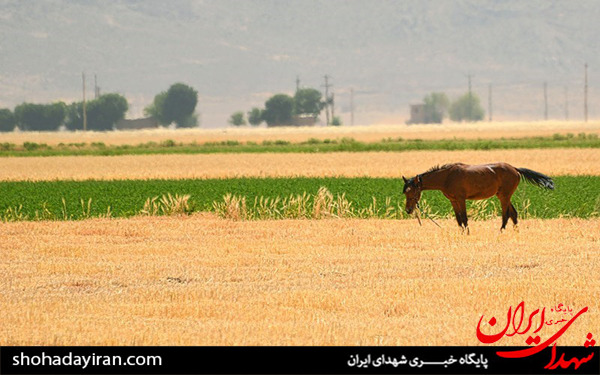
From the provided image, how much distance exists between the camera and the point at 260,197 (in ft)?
115

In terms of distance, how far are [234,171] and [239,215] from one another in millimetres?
27212

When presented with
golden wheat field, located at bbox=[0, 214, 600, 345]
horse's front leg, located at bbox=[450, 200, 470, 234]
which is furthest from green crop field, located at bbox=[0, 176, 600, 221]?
horse's front leg, located at bbox=[450, 200, 470, 234]

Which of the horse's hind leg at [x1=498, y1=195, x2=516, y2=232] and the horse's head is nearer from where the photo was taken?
the horse's head

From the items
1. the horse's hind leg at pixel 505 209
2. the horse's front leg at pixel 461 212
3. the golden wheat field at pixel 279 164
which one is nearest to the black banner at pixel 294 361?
the horse's front leg at pixel 461 212

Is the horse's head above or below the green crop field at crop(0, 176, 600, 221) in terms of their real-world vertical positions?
above

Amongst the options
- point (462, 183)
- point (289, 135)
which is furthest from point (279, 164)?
point (289, 135)

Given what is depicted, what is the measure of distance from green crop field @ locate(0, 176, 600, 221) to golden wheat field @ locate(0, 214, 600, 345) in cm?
284

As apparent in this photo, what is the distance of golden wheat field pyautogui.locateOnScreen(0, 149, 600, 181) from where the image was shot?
170 ft

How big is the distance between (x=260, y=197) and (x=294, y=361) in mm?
23624

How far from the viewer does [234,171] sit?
183ft

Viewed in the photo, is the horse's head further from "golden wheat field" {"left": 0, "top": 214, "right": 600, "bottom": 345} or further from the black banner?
the black banner

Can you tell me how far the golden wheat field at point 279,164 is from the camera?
51781mm

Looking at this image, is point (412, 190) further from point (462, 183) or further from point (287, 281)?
point (287, 281)

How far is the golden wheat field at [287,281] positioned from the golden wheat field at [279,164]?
24.5 m
